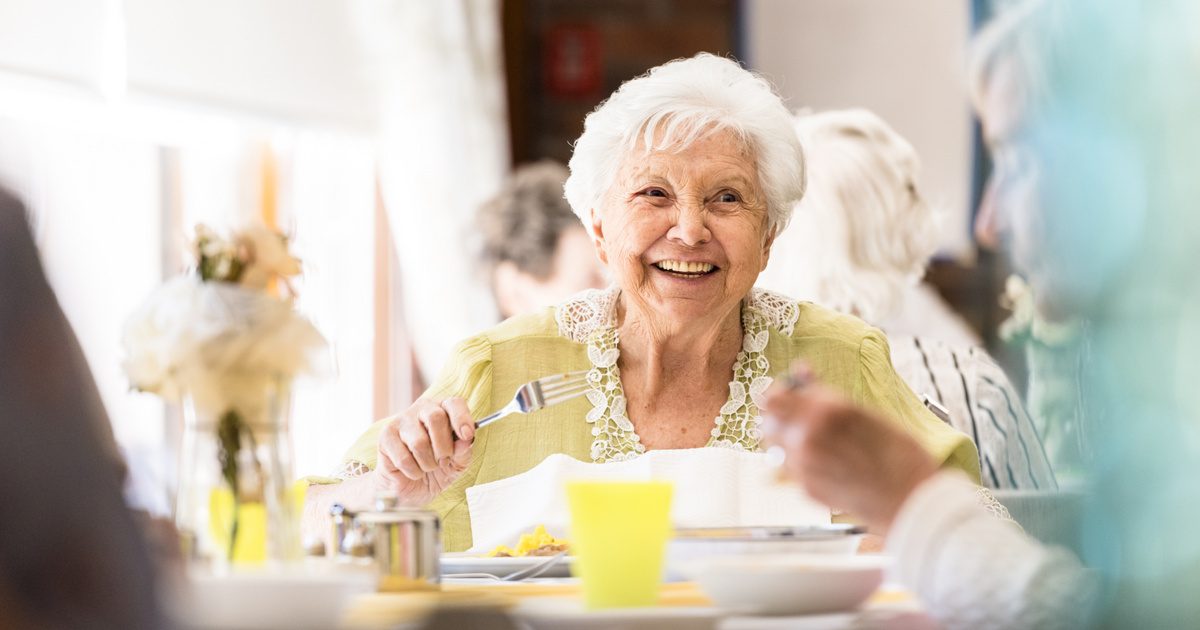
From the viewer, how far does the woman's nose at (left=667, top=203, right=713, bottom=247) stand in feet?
6.95

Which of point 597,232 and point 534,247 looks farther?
point 534,247

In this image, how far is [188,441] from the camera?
108cm

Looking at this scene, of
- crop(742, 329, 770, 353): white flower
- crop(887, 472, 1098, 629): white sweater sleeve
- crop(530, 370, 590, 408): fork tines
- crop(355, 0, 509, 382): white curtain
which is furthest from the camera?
crop(355, 0, 509, 382): white curtain

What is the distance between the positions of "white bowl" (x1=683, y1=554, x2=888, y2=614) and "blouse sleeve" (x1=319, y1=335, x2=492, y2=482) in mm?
1083

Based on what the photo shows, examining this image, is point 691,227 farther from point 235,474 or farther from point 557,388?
point 235,474

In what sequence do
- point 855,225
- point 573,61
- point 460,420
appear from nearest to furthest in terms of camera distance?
point 460,420 < point 855,225 < point 573,61

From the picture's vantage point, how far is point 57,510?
826mm

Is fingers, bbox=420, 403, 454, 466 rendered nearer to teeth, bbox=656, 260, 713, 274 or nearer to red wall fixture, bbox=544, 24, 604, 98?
teeth, bbox=656, 260, 713, 274

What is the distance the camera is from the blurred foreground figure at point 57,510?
82cm

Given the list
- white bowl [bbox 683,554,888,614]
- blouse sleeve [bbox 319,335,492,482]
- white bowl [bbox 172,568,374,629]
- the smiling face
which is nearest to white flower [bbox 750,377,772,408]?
the smiling face

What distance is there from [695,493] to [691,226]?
1.42ft

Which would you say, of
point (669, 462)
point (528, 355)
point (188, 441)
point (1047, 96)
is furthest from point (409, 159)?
point (1047, 96)

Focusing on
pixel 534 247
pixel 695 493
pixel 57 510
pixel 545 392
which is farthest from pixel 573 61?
pixel 57 510

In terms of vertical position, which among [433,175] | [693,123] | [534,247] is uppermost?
[433,175]
